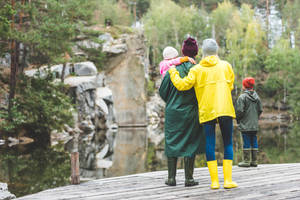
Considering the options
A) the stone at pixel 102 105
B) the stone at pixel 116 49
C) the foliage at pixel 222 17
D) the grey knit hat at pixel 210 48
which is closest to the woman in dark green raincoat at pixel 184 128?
the grey knit hat at pixel 210 48

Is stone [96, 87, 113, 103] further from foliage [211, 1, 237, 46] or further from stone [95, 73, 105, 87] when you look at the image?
foliage [211, 1, 237, 46]

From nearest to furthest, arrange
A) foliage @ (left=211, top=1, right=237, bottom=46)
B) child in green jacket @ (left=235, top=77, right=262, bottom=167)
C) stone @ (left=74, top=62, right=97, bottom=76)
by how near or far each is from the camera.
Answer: child in green jacket @ (left=235, top=77, right=262, bottom=167) < stone @ (left=74, top=62, right=97, bottom=76) < foliage @ (left=211, top=1, right=237, bottom=46)

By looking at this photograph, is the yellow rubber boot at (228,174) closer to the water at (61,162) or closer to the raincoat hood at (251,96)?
the raincoat hood at (251,96)

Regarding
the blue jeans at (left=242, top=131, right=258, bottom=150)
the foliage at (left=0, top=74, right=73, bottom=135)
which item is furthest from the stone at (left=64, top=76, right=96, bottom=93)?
the blue jeans at (left=242, top=131, right=258, bottom=150)

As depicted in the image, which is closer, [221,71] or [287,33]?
[221,71]

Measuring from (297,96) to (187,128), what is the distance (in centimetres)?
3227

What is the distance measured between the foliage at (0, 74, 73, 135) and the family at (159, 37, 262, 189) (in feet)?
40.8

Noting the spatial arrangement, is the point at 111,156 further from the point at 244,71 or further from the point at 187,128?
the point at 244,71

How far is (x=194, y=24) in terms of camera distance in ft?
129

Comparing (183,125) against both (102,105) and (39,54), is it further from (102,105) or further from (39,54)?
(102,105)

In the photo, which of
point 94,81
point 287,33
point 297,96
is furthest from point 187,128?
point 287,33

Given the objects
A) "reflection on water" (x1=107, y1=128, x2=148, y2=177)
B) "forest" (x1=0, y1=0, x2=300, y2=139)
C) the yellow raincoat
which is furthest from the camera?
"forest" (x1=0, y1=0, x2=300, y2=139)

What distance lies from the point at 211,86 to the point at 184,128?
64 cm

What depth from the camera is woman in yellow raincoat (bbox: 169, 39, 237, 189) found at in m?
4.11
